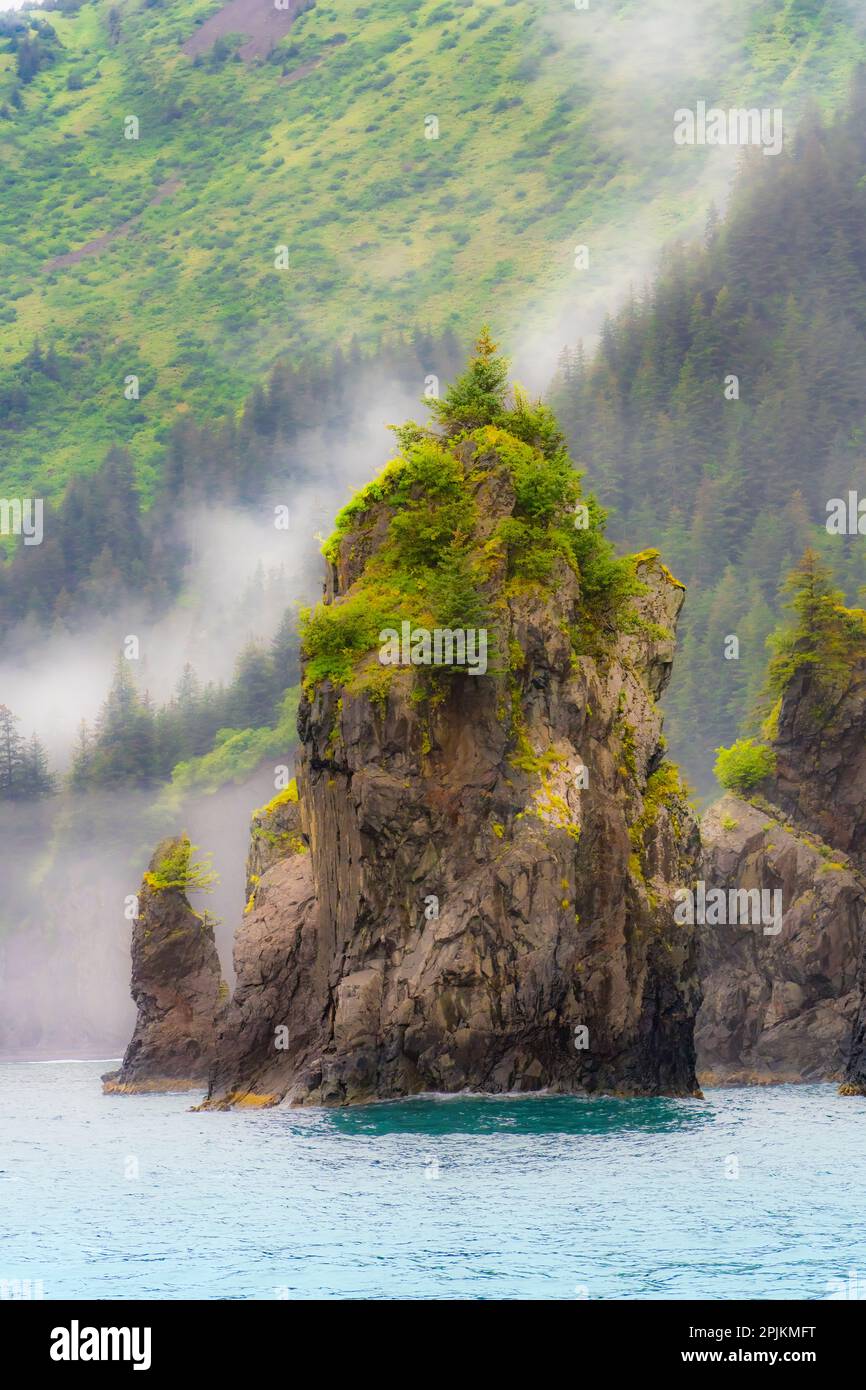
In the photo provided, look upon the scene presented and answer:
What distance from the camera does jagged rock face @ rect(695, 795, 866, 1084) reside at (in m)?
109

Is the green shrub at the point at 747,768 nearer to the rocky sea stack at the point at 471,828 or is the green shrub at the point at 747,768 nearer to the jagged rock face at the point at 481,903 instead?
the rocky sea stack at the point at 471,828

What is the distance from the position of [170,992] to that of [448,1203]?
208ft

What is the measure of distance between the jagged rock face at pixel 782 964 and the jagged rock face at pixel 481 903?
25636 mm

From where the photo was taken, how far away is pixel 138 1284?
125 feet

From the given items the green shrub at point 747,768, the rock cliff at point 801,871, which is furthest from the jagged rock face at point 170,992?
the green shrub at point 747,768

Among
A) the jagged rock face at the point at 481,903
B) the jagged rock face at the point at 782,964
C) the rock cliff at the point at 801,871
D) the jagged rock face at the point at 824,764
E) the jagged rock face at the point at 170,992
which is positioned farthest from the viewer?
the jagged rock face at the point at 824,764

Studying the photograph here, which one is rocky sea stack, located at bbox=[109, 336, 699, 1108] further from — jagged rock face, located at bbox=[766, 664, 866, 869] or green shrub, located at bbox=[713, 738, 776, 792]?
jagged rock face, located at bbox=[766, 664, 866, 869]

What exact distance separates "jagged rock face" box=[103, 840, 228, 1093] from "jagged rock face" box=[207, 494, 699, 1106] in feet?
79.0

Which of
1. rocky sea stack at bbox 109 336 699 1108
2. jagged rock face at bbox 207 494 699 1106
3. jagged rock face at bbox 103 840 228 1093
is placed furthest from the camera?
jagged rock face at bbox 103 840 228 1093

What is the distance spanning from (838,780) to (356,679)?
155 ft

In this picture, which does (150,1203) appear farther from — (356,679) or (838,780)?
(838,780)

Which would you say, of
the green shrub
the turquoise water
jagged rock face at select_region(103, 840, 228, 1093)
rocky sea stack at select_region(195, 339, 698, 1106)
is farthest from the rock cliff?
the turquoise water

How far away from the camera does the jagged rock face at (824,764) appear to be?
118m

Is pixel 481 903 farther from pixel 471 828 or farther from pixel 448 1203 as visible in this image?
pixel 448 1203
